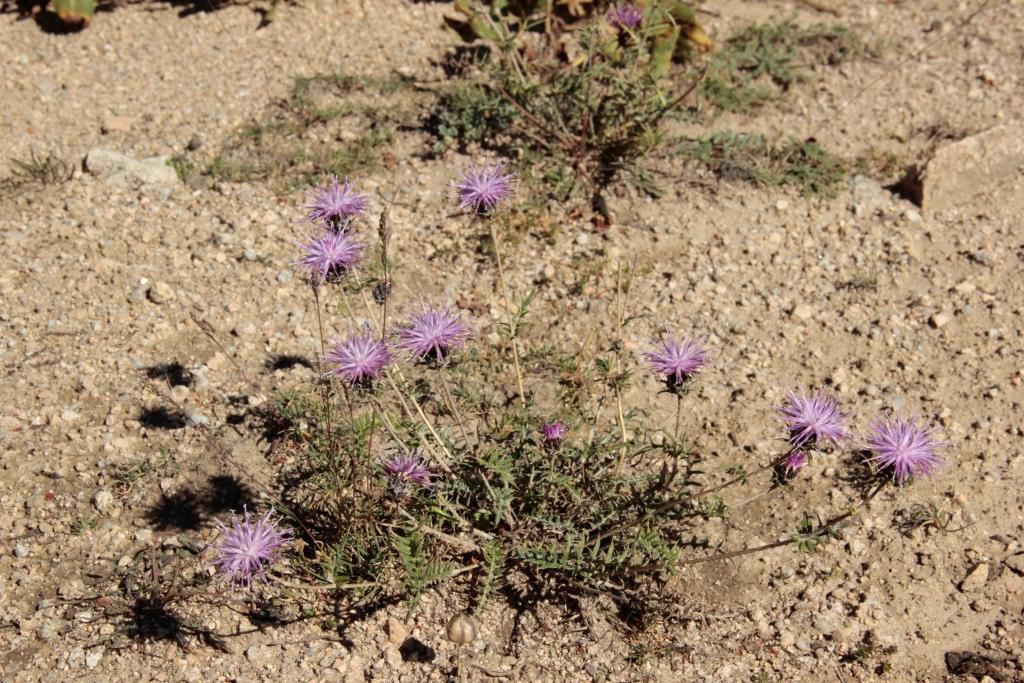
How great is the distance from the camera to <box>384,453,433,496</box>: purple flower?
10.2 ft

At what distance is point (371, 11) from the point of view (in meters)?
6.07

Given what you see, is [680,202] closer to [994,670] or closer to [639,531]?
[639,531]

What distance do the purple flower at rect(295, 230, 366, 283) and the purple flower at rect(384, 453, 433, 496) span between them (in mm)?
632

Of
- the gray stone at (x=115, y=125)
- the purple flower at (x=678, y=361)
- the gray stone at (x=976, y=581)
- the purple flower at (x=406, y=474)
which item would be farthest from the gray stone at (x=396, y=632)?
the gray stone at (x=115, y=125)

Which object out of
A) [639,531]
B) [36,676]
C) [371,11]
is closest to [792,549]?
[639,531]

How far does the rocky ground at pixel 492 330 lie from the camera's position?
10.6 feet

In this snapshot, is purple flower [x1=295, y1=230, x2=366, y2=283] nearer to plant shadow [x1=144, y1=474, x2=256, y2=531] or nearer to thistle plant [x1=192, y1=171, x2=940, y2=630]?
thistle plant [x1=192, y1=171, x2=940, y2=630]

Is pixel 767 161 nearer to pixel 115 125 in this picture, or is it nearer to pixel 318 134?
pixel 318 134

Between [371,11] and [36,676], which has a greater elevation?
[371,11]

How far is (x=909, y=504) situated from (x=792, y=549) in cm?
51

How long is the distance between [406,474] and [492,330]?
1336mm

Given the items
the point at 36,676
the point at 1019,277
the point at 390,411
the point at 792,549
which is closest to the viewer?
the point at 36,676

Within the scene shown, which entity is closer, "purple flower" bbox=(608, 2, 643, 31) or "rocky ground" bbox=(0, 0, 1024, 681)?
"rocky ground" bbox=(0, 0, 1024, 681)

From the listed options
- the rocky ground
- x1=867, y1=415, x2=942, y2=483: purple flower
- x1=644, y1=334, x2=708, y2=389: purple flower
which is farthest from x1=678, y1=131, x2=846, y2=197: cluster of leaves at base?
x1=867, y1=415, x2=942, y2=483: purple flower
